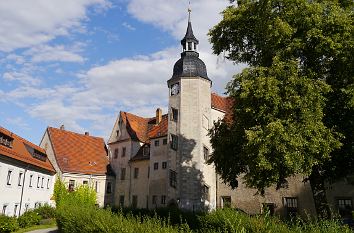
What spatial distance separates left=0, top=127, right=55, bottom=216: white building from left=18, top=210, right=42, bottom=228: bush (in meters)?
1.27

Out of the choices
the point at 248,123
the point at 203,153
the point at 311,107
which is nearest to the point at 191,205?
A: the point at 203,153

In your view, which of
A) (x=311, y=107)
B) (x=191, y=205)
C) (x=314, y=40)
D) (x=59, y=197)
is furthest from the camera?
(x=59, y=197)

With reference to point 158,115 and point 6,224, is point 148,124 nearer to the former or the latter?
point 158,115

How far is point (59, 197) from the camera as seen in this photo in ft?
130

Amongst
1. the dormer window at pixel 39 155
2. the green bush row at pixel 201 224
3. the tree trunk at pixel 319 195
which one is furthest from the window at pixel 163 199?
the tree trunk at pixel 319 195

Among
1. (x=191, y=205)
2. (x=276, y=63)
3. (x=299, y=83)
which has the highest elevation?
(x=276, y=63)

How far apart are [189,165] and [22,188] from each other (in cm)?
1626

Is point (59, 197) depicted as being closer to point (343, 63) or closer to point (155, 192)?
point (155, 192)

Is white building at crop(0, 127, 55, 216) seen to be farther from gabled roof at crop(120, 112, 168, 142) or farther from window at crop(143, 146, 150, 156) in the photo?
window at crop(143, 146, 150, 156)

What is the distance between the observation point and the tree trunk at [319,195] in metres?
19.8

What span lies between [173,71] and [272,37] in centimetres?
2298

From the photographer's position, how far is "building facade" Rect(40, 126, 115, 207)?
150 ft

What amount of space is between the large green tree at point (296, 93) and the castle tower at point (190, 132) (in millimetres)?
15972

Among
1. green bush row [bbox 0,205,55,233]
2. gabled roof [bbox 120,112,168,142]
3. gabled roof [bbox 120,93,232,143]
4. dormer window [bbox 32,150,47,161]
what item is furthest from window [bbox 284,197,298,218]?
dormer window [bbox 32,150,47,161]
